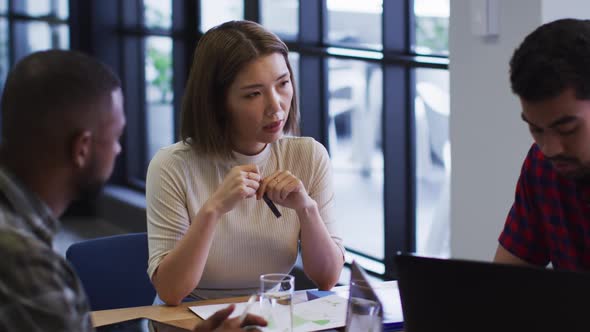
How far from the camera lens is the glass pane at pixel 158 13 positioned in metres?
5.99

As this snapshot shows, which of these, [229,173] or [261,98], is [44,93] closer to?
[229,173]

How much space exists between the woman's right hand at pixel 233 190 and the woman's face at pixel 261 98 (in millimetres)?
171

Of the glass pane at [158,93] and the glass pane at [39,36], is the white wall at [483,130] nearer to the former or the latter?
the glass pane at [158,93]

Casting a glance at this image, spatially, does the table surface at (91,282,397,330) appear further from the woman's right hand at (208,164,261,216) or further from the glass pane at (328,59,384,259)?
the glass pane at (328,59,384,259)

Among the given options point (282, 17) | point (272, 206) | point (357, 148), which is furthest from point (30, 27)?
point (272, 206)

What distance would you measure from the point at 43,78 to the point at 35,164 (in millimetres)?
130

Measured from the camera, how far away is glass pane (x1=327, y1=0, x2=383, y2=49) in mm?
3895

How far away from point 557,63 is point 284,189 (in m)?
0.84

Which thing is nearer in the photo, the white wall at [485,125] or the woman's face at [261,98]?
the woman's face at [261,98]

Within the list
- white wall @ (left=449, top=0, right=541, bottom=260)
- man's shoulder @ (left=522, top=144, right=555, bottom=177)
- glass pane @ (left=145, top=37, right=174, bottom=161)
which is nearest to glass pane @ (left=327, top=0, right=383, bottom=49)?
white wall @ (left=449, top=0, right=541, bottom=260)

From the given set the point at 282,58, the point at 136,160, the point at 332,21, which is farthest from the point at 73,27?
the point at 282,58

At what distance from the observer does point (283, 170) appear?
242 centimetres

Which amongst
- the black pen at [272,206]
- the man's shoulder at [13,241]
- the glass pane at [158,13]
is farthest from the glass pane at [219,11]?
the man's shoulder at [13,241]

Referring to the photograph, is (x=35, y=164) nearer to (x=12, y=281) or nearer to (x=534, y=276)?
(x=12, y=281)
